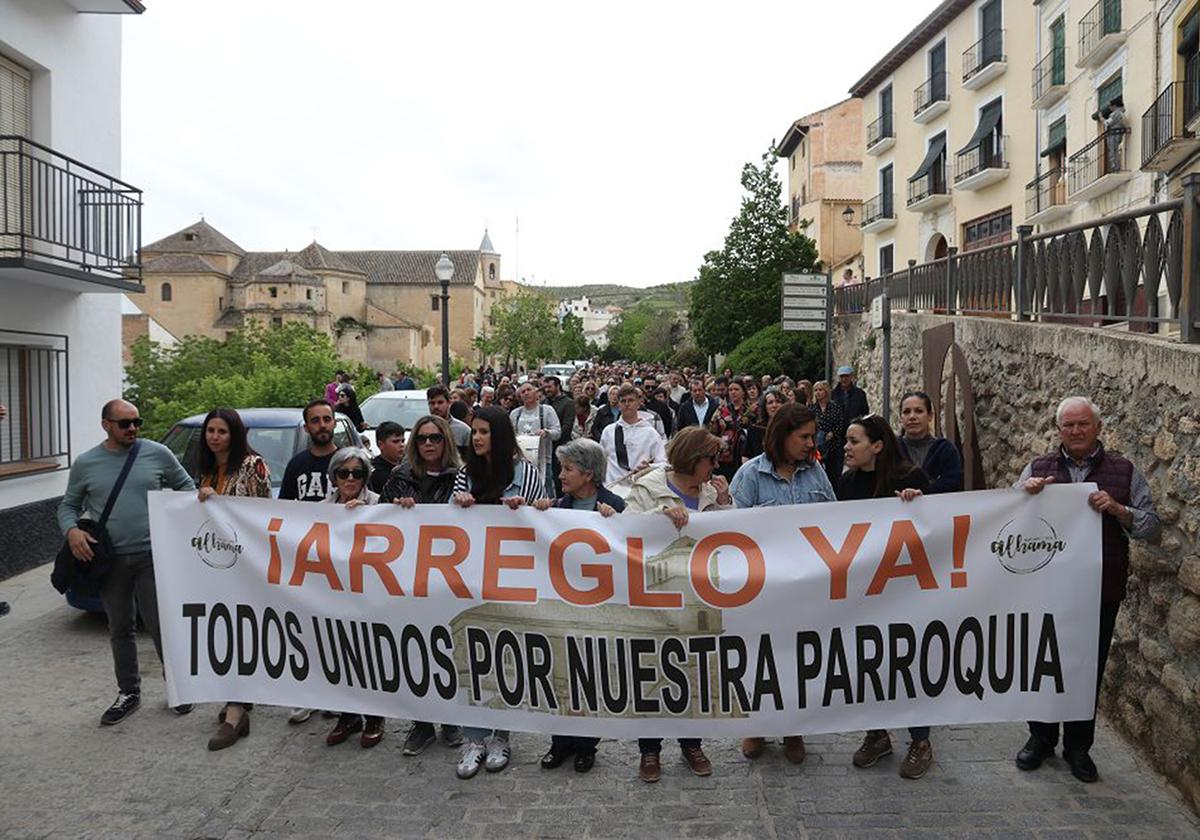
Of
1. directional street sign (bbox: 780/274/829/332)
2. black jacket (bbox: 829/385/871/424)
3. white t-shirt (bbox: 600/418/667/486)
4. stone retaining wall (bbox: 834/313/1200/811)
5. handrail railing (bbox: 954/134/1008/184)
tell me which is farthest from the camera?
handrail railing (bbox: 954/134/1008/184)

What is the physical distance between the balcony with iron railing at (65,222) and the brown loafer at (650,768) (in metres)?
8.13

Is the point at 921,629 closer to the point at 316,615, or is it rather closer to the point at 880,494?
the point at 880,494

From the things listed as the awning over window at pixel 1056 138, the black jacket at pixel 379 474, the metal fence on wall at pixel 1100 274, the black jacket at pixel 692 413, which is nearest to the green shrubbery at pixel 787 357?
the awning over window at pixel 1056 138

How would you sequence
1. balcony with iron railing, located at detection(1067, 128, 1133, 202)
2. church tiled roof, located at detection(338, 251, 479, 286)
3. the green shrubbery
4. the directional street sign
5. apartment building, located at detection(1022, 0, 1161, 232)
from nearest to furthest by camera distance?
the directional street sign, apartment building, located at detection(1022, 0, 1161, 232), balcony with iron railing, located at detection(1067, 128, 1133, 202), the green shrubbery, church tiled roof, located at detection(338, 251, 479, 286)

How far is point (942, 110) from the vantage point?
107 ft

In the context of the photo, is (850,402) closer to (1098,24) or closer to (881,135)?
(1098,24)

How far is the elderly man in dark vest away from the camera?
189 inches

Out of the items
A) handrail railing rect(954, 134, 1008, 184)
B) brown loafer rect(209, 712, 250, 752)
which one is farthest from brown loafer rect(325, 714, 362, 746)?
handrail railing rect(954, 134, 1008, 184)

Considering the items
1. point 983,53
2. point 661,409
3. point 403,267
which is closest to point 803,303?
point 661,409

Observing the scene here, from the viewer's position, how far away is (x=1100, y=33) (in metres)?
22.5

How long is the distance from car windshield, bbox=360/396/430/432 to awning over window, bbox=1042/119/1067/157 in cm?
1791

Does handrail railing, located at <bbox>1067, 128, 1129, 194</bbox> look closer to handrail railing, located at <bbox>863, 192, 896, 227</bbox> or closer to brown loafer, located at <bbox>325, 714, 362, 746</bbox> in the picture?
handrail railing, located at <bbox>863, 192, 896, 227</bbox>

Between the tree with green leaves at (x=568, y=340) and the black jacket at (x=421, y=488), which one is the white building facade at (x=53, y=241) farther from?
the tree with green leaves at (x=568, y=340)

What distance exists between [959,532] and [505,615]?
2216 mm
